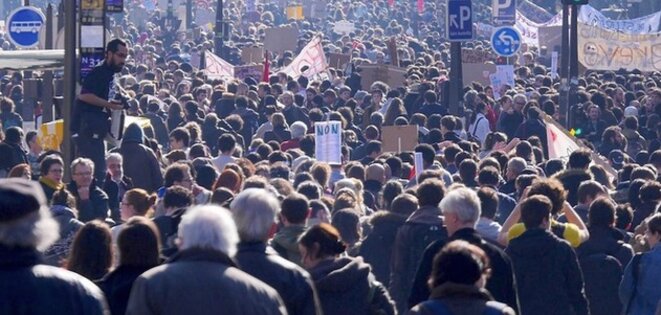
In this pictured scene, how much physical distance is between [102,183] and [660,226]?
5.59m

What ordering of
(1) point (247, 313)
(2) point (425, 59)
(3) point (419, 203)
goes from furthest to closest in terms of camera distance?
1. (2) point (425, 59)
2. (3) point (419, 203)
3. (1) point (247, 313)

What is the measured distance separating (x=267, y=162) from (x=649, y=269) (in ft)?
19.6

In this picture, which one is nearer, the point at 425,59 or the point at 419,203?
the point at 419,203

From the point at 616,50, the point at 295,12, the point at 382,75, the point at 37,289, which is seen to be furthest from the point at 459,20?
the point at 295,12

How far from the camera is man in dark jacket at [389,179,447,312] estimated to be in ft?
33.2

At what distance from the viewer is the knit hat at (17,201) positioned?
20.1ft

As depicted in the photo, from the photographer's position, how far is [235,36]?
48531 millimetres

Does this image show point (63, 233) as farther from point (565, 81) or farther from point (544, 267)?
point (565, 81)

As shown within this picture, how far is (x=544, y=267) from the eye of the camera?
31.1 ft

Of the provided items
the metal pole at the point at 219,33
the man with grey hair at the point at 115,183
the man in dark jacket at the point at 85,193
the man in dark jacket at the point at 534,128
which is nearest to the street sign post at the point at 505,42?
the man in dark jacket at the point at 534,128

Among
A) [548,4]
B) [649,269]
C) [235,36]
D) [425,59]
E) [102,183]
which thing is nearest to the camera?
[649,269]

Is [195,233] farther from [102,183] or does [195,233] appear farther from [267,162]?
[267,162]

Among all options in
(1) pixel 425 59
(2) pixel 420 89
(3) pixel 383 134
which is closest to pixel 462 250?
(3) pixel 383 134

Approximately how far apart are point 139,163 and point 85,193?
264cm
